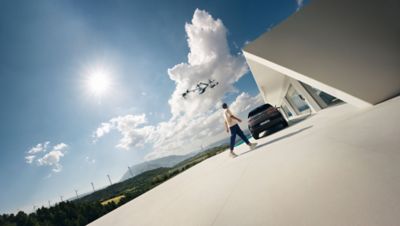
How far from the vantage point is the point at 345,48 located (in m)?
4.23

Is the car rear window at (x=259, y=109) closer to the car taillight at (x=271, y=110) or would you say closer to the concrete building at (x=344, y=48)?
the car taillight at (x=271, y=110)

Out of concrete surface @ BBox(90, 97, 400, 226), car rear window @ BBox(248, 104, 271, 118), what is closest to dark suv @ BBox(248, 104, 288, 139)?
car rear window @ BBox(248, 104, 271, 118)

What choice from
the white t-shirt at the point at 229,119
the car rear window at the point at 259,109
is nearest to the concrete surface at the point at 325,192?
the white t-shirt at the point at 229,119

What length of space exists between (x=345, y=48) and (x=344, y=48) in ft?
0.06

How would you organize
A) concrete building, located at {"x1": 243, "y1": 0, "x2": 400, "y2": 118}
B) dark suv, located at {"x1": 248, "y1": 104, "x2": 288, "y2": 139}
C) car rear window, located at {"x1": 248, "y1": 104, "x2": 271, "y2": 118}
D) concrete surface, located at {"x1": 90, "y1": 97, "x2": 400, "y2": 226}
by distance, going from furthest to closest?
car rear window, located at {"x1": 248, "y1": 104, "x2": 271, "y2": 118}, dark suv, located at {"x1": 248, "y1": 104, "x2": 288, "y2": 139}, concrete building, located at {"x1": 243, "y1": 0, "x2": 400, "y2": 118}, concrete surface, located at {"x1": 90, "y1": 97, "x2": 400, "y2": 226}

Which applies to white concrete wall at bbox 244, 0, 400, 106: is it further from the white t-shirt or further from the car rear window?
the car rear window

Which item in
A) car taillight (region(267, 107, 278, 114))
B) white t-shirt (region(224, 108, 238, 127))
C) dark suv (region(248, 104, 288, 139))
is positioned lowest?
dark suv (region(248, 104, 288, 139))

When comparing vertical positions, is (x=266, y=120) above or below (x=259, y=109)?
below

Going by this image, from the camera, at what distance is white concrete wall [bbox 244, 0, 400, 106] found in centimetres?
401

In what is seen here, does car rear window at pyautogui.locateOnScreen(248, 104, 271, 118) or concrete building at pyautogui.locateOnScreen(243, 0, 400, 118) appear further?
car rear window at pyautogui.locateOnScreen(248, 104, 271, 118)

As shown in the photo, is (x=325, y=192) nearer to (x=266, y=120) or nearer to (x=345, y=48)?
(x=345, y=48)

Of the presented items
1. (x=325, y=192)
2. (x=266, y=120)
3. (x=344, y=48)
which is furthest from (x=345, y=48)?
(x=325, y=192)

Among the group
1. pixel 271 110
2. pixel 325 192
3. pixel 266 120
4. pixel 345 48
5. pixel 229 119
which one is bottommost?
pixel 325 192

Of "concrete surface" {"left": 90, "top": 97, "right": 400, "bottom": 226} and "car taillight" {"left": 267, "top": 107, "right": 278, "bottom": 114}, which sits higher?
"car taillight" {"left": 267, "top": 107, "right": 278, "bottom": 114}
